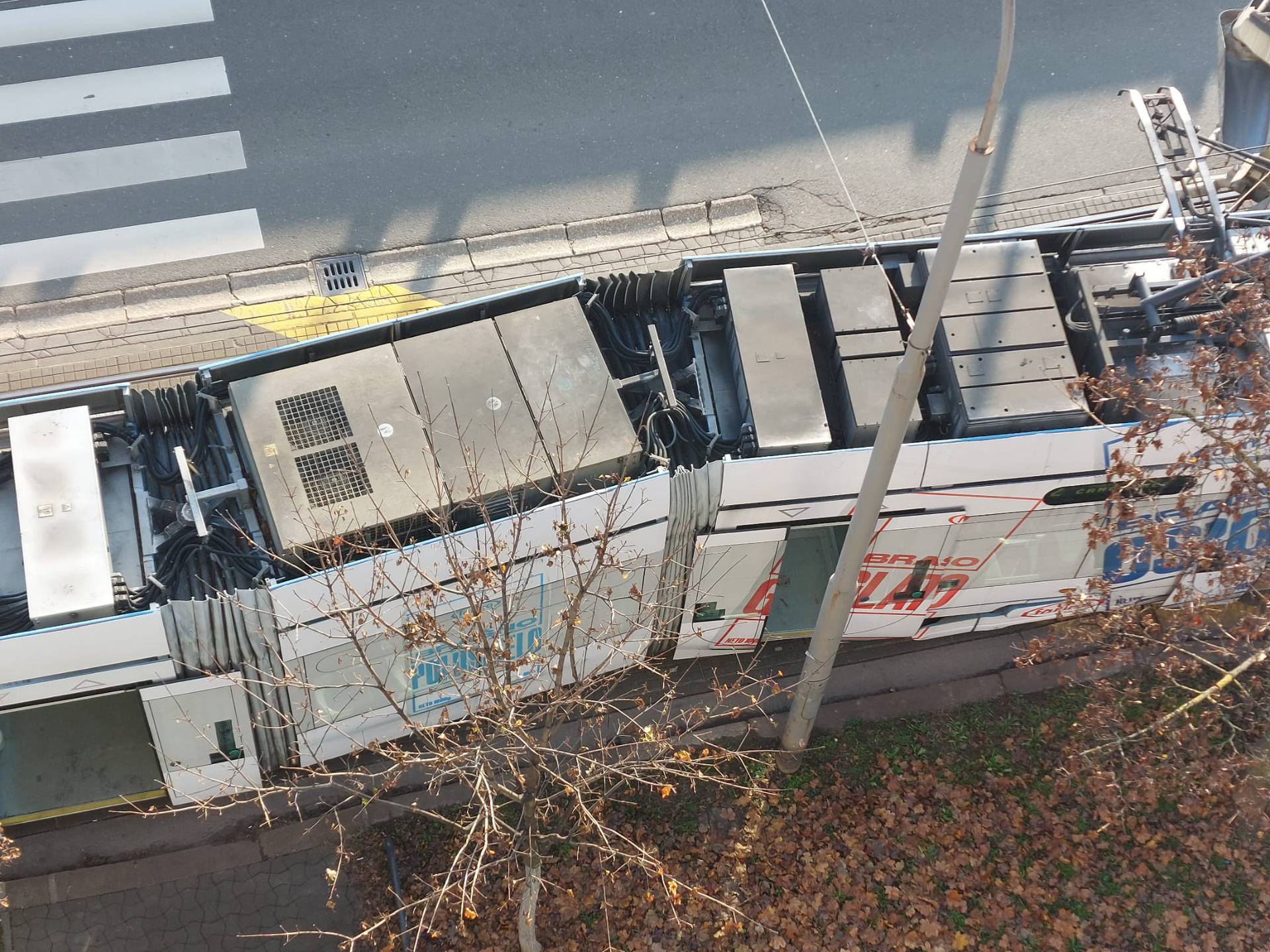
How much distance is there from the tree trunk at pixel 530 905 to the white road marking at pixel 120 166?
25.6 feet

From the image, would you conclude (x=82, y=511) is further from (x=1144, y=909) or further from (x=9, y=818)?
(x=1144, y=909)

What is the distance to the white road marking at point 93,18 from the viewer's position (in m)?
11.8

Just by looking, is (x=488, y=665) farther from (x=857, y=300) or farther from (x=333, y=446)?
(x=857, y=300)

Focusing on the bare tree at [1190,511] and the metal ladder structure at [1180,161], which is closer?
the bare tree at [1190,511]

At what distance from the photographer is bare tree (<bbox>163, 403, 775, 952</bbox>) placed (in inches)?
269

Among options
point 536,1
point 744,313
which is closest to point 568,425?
point 744,313

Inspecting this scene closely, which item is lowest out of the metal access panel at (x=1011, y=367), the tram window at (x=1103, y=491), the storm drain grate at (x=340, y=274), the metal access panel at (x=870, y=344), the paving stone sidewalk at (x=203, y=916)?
the paving stone sidewalk at (x=203, y=916)

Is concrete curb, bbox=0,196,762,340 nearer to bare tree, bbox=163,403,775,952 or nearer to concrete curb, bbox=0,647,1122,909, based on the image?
bare tree, bbox=163,403,775,952

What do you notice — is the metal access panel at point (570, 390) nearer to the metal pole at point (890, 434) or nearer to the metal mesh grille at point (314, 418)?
the metal mesh grille at point (314, 418)

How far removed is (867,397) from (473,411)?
2767mm

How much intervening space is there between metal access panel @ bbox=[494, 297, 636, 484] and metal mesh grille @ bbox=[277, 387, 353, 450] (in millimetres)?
1229

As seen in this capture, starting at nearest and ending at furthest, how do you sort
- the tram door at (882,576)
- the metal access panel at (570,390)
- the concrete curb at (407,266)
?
the metal access panel at (570,390)
the tram door at (882,576)
the concrete curb at (407,266)

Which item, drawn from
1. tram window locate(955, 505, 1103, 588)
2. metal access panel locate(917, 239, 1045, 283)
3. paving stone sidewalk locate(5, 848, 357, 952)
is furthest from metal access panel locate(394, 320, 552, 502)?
paving stone sidewalk locate(5, 848, 357, 952)

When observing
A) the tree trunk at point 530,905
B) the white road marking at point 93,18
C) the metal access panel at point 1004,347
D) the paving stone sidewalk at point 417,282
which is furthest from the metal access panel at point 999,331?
the white road marking at point 93,18
